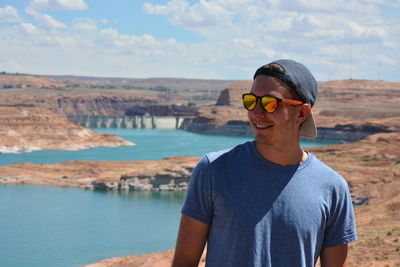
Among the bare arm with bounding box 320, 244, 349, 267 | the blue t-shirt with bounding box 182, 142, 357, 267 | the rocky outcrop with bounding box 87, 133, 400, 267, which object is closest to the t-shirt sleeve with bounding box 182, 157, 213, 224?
the blue t-shirt with bounding box 182, 142, 357, 267

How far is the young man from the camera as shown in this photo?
2.37 metres

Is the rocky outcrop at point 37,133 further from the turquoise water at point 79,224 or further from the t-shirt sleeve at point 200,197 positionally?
the t-shirt sleeve at point 200,197

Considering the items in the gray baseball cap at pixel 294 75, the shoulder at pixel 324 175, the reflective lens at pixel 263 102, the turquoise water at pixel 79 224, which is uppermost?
the gray baseball cap at pixel 294 75

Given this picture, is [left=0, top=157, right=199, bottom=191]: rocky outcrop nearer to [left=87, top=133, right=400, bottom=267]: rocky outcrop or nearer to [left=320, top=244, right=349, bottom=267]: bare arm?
[left=87, top=133, right=400, bottom=267]: rocky outcrop

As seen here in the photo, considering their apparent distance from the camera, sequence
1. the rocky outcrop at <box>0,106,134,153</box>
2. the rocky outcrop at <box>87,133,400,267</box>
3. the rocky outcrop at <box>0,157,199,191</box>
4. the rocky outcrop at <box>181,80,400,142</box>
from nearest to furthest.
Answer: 1. the rocky outcrop at <box>87,133,400,267</box>
2. the rocky outcrop at <box>0,157,199,191</box>
3. the rocky outcrop at <box>0,106,134,153</box>
4. the rocky outcrop at <box>181,80,400,142</box>

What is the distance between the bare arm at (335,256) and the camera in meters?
2.52

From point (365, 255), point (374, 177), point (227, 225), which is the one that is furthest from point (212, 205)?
point (374, 177)

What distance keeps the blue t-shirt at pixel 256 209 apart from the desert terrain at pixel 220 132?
10.8 m

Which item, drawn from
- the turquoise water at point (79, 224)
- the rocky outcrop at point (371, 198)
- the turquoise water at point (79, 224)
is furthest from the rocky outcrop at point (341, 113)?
the turquoise water at point (79, 224)

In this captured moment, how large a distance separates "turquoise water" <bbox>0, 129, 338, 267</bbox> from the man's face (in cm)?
2150

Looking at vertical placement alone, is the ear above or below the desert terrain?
above

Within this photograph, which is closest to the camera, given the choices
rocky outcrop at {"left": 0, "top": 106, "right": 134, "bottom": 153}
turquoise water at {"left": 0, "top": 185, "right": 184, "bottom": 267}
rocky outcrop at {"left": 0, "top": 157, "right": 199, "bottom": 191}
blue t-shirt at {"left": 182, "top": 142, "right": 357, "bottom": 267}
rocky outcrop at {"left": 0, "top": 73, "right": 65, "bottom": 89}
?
blue t-shirt at {"left": 182, "top": 142, "right": 357, "bottom": 267}

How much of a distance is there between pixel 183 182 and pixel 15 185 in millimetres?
11225

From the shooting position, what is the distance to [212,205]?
2396 mm
